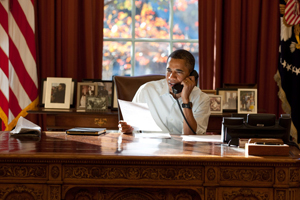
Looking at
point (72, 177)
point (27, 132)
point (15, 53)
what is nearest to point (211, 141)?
point (72, 177)

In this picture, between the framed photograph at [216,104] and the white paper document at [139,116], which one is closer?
the white paper document at [139,116]

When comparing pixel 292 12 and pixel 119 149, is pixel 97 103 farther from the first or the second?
pixel 292 12

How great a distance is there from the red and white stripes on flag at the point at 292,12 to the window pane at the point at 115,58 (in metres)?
1.80

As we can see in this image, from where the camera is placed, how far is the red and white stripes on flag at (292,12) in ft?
11.9


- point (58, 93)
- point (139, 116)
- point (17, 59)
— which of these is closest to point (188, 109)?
point (139, 116)

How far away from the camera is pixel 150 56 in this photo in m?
4.16

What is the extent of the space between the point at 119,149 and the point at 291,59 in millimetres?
2788

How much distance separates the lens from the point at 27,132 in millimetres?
1985

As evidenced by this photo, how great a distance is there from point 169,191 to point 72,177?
16.6 inches

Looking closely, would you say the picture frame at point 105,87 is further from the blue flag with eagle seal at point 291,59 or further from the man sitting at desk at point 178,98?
the blue flag with eagle seal at point 291,59

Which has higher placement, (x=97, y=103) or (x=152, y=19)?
(x=152, y=19)

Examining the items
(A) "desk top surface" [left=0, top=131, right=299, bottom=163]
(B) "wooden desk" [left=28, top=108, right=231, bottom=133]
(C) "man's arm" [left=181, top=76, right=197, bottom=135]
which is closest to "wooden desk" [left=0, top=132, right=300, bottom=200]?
(A) "desk top surface" [left=0, top=131, right=299, bottom=163]

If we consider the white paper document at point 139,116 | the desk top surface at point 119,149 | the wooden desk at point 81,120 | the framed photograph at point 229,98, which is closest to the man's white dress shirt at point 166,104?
the white paper document at point 139,116

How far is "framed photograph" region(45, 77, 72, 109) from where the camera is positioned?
11.2ft
